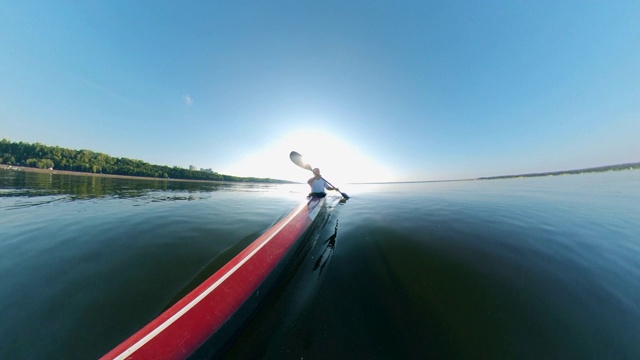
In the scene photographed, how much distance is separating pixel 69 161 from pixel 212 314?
11925 centimetres

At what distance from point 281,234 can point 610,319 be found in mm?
6065

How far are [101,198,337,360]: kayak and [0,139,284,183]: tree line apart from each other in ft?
316

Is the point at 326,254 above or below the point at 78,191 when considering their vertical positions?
below

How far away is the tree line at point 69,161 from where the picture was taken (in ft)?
228

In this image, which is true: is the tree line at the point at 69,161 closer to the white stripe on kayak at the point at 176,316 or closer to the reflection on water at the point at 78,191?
the reflection on water at the point at 78,191

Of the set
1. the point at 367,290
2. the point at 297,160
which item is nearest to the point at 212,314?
the point at 367,290

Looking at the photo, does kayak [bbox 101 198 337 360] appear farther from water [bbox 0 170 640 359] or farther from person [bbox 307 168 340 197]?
person [bbox 307 168 340 197]

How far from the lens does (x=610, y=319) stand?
299 cm

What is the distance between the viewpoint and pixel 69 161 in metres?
72.4

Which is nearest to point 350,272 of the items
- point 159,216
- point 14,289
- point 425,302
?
point 425,302

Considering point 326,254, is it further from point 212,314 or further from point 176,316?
point 176,316

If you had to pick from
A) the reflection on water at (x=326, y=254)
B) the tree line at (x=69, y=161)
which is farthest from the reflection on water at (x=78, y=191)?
the tree line at (x=69, y=161)

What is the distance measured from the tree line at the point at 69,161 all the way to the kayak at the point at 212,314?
316 ft

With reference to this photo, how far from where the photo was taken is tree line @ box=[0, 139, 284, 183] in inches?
2734
